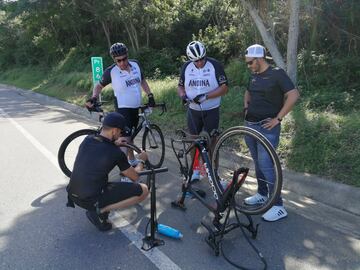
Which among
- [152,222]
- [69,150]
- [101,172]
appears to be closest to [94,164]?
[101,172]

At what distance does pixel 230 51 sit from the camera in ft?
49.4

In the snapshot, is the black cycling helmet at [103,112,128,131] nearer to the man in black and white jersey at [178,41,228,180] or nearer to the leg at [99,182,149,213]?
the leg at [99,182,149,213]

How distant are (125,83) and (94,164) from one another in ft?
7.16

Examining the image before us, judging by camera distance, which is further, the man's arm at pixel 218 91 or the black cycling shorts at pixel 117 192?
the man's arm at pixel 218 91

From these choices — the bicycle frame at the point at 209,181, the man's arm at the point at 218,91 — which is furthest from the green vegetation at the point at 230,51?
the bicycle frame at the point at 209,181

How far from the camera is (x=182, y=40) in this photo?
20.3m

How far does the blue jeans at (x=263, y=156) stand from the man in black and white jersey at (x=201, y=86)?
0.84 meters

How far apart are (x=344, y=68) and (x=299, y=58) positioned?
4.74ft

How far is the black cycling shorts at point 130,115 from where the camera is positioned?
19.2 ft

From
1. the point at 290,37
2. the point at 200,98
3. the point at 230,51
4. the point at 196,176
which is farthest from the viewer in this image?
the point at 230,51

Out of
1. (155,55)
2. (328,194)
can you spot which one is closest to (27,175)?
(328,194)

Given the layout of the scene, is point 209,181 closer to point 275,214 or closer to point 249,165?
point 275,214

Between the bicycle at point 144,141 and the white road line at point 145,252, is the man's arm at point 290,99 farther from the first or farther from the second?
the bicycle at point 144,141

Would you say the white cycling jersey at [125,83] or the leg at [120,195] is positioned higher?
the white cycling jersey at [125,83]
